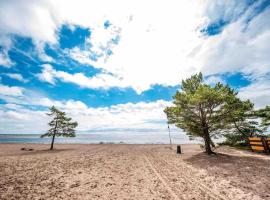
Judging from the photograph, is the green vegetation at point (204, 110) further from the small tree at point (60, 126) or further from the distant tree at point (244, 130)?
the small tree at point (60, 126)

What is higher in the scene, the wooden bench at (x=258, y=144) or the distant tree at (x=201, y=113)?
the distant tree at (x=201, y=113)

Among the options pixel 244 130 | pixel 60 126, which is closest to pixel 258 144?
pixel 244 130

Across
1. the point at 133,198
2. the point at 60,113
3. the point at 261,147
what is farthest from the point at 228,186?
the point at 60,113

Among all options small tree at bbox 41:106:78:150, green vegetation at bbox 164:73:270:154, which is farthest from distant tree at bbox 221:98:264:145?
small tree at bbox 41:106:78:150

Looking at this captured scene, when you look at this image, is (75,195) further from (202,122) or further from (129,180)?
(202,122)

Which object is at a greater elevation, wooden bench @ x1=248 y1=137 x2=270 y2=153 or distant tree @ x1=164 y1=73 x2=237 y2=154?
distant tree @ x1=164 y1=73 x2=237 y2=154

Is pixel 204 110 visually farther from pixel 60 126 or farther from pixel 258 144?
pixel 60 126

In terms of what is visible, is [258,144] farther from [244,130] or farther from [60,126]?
[60,126]

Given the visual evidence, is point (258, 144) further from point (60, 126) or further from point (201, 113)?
point (60, 126)

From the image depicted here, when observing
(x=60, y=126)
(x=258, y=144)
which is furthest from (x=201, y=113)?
(x=60, y=126)

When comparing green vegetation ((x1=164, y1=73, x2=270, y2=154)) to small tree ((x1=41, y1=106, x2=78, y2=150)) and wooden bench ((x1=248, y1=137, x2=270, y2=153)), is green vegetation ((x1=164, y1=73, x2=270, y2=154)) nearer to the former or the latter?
wooden bench ((x1=248, y1=137, x2=270, y2=153))

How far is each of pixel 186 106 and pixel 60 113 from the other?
84.4 ft

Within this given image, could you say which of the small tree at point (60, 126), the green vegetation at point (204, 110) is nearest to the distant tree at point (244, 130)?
the green vegetation at point (204, 110)

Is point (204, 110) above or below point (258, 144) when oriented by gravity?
above
